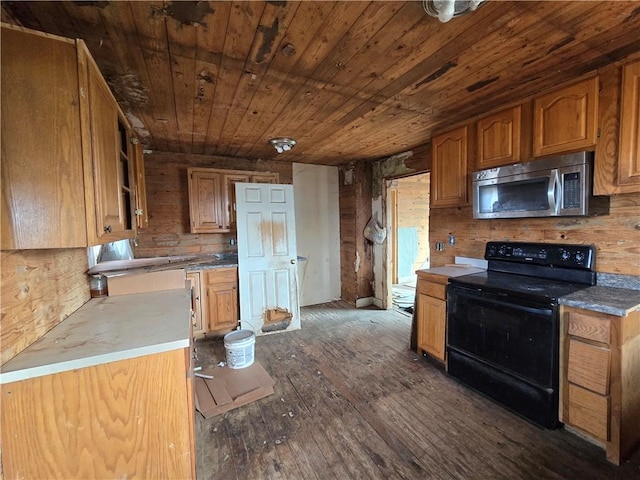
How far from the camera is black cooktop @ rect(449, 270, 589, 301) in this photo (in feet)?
5.90

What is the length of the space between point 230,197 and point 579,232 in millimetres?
3588

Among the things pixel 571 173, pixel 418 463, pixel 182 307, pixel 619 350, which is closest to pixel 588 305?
pixel 619 350

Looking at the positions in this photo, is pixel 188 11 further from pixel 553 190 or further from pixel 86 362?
pixel 553 190

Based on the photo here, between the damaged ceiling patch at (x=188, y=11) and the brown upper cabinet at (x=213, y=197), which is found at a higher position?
the damaged ceiling patch at (x=188, y=11)

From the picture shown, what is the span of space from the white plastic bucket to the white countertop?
96 cm

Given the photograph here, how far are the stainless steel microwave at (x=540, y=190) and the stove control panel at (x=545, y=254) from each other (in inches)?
11.7

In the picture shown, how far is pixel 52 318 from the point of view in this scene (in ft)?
4.48

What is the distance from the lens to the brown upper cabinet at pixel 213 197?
3521 millimetres

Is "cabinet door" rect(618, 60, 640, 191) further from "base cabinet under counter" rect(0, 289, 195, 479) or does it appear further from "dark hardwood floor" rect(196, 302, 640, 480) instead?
"base cabinet under counter" rect(0, 289, 195, 479)

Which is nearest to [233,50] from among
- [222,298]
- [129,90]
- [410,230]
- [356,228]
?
[129,90]

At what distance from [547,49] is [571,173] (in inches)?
31.9

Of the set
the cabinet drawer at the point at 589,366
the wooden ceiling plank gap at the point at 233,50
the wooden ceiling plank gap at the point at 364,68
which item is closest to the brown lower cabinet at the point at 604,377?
the cabinet drawer at the point at 589,366

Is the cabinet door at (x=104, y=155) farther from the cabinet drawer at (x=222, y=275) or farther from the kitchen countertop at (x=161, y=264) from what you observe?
the cabinet drawer at (x=222, y=275)

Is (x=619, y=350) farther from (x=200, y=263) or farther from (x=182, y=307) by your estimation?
(x=200, y=263)
